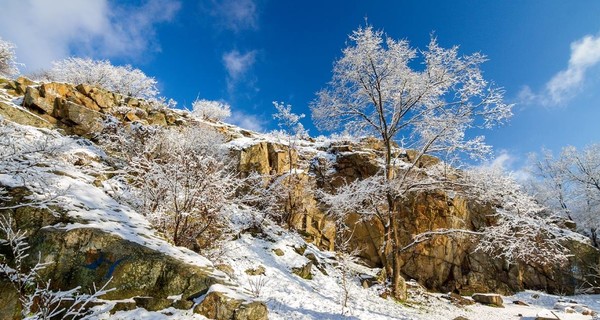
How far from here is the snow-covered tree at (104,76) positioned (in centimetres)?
3747

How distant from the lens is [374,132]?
15031 millimetres

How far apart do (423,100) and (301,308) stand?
32.5ft

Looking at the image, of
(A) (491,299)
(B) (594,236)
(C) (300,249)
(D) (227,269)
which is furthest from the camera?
(B) (594,236)

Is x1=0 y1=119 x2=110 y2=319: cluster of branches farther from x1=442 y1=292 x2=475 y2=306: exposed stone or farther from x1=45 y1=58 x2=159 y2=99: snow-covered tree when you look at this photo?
x1=45 y1=58 x2=159 y2=99: snow-covered tree

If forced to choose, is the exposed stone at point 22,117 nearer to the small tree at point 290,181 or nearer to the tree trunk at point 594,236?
the small tree at point 290,181

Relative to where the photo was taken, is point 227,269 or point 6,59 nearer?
point 227,269

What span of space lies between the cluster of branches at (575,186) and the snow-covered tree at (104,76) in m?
45.9

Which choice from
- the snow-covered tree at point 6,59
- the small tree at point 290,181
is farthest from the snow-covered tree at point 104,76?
the small tree at point 290,181

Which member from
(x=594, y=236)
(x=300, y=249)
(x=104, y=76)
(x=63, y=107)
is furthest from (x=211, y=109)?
(x=594, y=236)

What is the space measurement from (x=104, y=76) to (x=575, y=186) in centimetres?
5289

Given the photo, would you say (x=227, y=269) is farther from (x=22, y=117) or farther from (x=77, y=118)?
(x=77, y=118)

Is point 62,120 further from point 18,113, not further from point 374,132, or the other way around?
point 374,132

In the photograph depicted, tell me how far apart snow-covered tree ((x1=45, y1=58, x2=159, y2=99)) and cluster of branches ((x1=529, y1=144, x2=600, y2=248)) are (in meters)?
45.9

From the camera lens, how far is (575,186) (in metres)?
28.4
